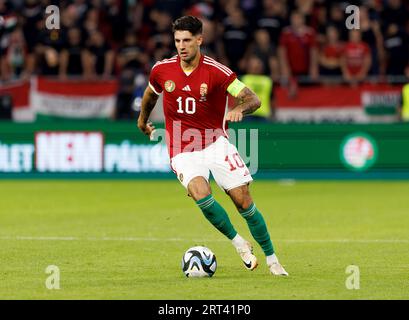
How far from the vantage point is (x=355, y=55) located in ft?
78.4

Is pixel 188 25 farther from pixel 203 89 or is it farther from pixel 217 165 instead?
pixel 217 165

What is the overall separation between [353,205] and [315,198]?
4.09 ft

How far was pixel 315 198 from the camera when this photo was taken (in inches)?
782

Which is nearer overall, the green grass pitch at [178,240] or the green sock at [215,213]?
the green grass pitch at [178,240]

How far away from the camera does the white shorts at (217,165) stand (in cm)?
1116

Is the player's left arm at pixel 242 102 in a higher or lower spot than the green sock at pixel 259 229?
higher

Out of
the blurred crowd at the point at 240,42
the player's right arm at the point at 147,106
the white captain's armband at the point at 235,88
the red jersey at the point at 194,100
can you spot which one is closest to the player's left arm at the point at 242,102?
the white captain's armband at the point at 235,88

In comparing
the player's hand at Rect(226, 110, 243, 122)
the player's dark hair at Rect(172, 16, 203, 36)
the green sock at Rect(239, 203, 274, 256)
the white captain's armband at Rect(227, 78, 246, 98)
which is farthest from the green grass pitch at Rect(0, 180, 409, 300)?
the player's dark hair at Rect(172, 16, 203, 36)

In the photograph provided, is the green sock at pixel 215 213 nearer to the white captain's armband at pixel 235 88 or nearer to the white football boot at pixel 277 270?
the white football boot at pixel 277 270

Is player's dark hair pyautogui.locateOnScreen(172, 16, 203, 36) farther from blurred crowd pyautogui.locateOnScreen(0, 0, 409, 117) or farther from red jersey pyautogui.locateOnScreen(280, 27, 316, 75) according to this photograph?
red jersey pyautogui.locateOnScreen(280, 27, 316, 75)

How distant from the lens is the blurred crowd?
78.7 ft

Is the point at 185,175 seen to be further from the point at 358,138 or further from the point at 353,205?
the point at 358,138

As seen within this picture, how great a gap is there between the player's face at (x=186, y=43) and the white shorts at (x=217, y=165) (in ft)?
2.92

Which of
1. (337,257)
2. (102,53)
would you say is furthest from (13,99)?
(337,257)
